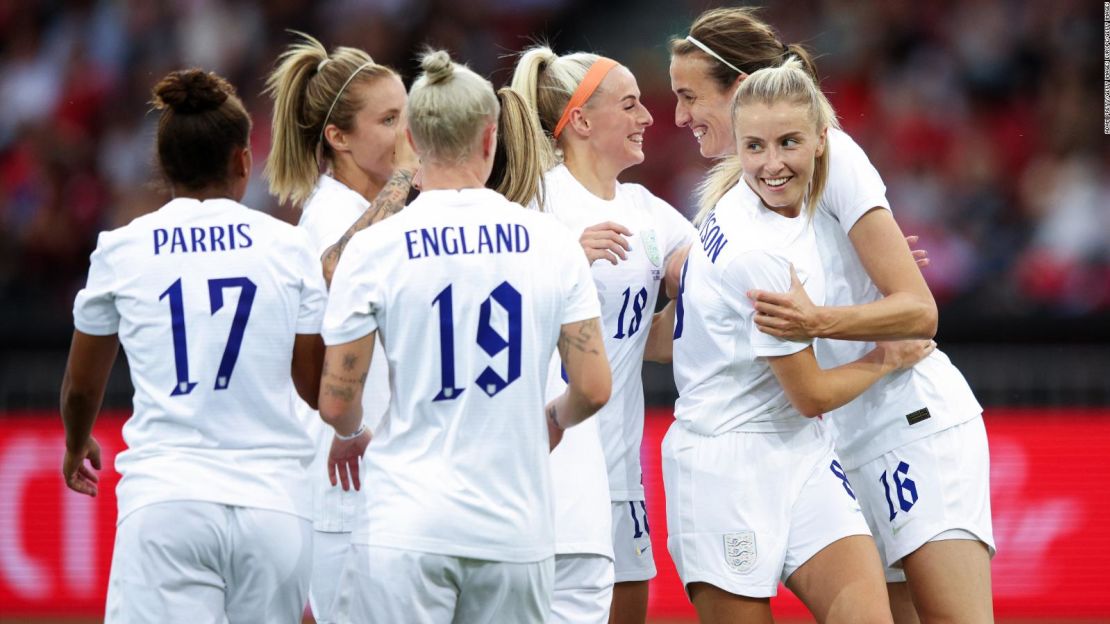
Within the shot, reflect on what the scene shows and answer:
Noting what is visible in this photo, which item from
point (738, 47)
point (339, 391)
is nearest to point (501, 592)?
point (339, 391)

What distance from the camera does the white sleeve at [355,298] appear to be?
11.7 feet

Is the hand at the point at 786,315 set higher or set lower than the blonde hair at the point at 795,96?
lower

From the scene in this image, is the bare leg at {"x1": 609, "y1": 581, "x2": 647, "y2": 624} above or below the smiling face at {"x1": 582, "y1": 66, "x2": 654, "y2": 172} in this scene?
below

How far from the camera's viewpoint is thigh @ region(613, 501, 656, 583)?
4996 millimetres

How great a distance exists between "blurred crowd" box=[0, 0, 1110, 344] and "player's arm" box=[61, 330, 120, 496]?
23.2 ft

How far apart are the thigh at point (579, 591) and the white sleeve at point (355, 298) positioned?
1211 millimetres

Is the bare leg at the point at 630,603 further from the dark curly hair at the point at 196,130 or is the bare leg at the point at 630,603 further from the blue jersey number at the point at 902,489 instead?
the dark curly hair at the point at 196,130

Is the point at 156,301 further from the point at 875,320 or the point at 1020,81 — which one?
the point at 1020,81

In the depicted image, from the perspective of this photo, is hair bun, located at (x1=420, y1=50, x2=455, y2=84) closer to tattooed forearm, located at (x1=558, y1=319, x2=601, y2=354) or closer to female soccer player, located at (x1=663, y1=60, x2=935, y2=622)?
tattooed forearm, located at (x1=558, y1=319, x2=601, y2=354)

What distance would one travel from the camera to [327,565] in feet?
15.8

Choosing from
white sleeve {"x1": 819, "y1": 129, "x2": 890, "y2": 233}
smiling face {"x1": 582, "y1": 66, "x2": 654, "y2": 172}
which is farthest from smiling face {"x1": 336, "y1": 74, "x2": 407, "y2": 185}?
white sleeve {"x1": 819, "y1": 129, "x2": 890, "y2": 233}

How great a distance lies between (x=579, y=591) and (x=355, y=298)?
1386 millimetres

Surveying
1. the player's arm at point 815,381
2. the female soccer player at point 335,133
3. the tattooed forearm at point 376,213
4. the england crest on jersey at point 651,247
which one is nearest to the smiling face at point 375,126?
the female soccer player at point 335,133

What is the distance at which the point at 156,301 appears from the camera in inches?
153
